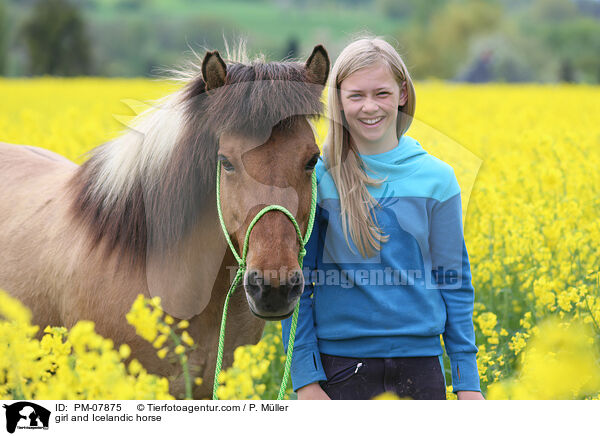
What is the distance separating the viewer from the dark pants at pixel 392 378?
2.61 meters

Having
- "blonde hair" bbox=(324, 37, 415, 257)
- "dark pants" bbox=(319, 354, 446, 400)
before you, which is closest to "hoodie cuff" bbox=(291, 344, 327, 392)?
"dark pants" bbox=(319, 354, 446, 400)

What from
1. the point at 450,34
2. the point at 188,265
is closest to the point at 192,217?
the point at 188,265

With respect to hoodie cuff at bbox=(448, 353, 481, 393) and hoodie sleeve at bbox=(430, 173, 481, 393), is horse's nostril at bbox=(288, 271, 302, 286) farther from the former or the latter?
hoodie cuff at bbox=(448, 353, 481, 393)

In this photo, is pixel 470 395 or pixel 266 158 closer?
pixel 266 158

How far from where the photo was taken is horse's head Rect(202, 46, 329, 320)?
2215 mm

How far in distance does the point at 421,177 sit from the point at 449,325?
641 millimetres

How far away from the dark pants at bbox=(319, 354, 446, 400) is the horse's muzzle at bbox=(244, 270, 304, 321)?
0.56 m

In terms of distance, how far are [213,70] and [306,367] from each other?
1.25 metres

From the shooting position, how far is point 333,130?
272 centimetres

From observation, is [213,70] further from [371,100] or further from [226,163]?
[371,100]

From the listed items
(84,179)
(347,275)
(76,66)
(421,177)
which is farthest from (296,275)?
(76,66)

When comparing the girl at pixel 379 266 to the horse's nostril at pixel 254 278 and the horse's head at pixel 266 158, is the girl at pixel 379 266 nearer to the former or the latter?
the horse's head at pixel 266 158
